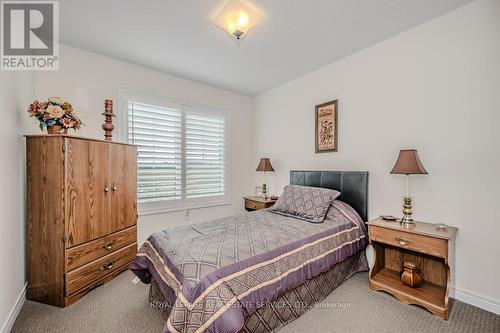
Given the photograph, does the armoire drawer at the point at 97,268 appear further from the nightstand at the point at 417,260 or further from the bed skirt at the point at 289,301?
the nightstand at the point at 417,260

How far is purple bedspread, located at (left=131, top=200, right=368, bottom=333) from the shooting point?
1241 mm

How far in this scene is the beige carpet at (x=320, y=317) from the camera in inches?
65.4

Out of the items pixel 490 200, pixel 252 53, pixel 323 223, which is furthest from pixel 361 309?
pixel 252 53

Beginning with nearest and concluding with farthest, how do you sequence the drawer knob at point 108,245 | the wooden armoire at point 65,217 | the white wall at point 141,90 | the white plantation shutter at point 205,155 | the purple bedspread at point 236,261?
the purple bedspread at point 236,261 → the wooden armoire at point 65,217 → the drawer knob at point 108,245 → the white wall at point 141,90 → the white plantation shutter at point 205,155

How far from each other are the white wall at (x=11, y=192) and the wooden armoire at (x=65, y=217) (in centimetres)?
7

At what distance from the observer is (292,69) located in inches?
125

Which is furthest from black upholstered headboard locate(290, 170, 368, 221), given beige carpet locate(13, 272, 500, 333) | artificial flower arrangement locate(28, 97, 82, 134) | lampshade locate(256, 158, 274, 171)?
artificial flower arrangement locate(28, 97, 82, 134)

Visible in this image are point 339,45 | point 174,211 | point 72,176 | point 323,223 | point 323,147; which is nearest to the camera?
point 72,176

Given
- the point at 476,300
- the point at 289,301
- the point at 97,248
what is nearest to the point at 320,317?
the point at 289,301

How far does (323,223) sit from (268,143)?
6.74 feet

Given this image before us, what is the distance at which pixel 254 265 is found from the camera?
1.51 meters

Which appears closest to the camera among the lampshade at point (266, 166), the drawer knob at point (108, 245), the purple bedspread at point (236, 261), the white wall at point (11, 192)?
the purple bedspread at point (236, 261)

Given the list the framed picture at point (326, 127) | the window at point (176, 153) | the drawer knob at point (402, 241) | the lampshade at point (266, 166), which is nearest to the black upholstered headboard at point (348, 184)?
the framed picture at point (326, 127)

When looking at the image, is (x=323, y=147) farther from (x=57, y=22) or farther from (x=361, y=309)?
(x=57, y=22)
